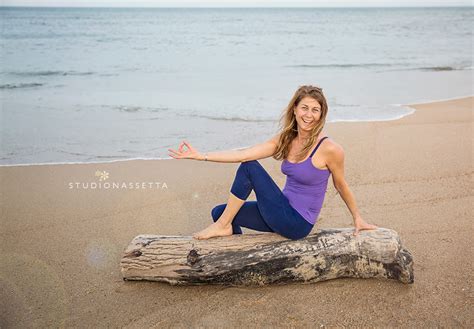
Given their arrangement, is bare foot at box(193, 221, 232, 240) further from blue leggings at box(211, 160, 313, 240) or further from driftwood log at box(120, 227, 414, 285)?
blue leggings at box(211, 160, 313, 240)

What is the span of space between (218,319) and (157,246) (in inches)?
33.1

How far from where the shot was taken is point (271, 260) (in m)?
3.83

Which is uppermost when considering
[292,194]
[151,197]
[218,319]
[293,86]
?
[293,86]

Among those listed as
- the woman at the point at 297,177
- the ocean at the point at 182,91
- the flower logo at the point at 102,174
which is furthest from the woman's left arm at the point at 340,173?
the ocean at the point at 182,91

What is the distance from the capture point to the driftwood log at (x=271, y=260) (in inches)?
151

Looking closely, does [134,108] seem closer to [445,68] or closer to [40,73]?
[40,73]

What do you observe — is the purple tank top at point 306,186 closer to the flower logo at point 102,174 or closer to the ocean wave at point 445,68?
the flower logo at point 102,174

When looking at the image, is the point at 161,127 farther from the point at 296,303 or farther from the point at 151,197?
the point at 296,303

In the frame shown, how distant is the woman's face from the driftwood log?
985 mm

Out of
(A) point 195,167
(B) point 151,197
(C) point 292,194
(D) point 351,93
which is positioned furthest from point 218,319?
(D) point 351,93

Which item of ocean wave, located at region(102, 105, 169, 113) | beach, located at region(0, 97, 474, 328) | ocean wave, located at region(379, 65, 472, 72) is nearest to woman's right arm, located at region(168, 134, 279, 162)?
beach, located at region(0, 97, 474, 328)

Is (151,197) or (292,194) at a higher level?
(292,194)

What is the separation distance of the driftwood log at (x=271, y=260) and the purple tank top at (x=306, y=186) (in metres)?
0.25

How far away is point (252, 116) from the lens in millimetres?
10445
